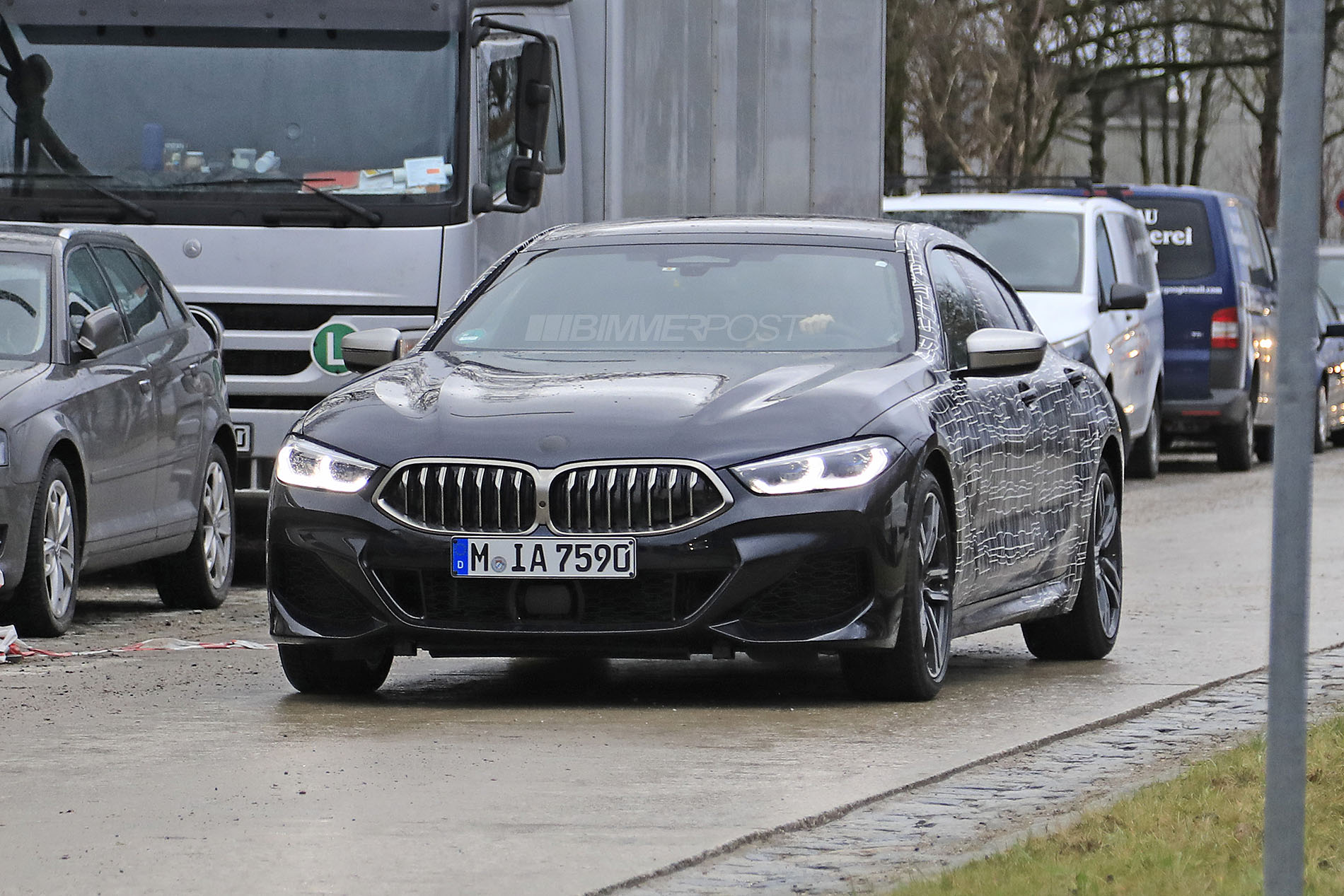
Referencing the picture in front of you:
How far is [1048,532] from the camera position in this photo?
9719mm

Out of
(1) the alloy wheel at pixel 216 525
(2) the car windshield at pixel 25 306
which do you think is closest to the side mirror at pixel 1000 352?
(2) the car windshield at pixel 25 306

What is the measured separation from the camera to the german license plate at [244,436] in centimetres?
1421

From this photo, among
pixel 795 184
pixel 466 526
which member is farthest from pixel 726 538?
pixel 795 184

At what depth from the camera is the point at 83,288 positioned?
461 inches

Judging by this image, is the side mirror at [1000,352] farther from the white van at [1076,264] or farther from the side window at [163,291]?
the white van at [1076,264]

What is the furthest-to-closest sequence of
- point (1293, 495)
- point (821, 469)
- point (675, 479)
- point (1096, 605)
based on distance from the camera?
point (1096, 605) → point (821, 469) → point (675, 479) → point (1293, 495)

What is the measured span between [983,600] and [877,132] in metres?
8.34

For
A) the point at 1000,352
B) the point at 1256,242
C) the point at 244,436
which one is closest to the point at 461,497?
the point at 1000,352

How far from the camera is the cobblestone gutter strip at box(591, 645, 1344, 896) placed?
18.7ft

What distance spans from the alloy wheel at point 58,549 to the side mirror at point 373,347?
1.88m

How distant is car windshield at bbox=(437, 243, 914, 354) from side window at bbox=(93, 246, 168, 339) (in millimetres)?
2912

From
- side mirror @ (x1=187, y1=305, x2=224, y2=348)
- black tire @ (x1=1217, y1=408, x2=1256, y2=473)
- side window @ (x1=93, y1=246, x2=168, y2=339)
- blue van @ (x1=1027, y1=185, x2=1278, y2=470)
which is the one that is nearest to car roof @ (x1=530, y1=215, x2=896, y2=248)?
side window @ (x1=93, y1=246, x2=168, y2=339)

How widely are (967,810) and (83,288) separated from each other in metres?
6.11

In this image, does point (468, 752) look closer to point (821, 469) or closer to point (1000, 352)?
point (821, 469)
